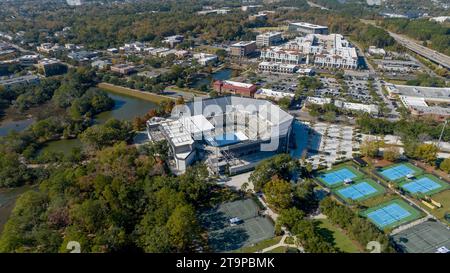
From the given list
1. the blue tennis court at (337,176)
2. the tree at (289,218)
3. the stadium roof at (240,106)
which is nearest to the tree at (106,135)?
the stadium roof at (240,106)

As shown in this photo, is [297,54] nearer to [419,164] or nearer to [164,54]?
[164,54]

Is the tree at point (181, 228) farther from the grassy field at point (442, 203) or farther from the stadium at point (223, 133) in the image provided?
the grassy field at point (442, 203)

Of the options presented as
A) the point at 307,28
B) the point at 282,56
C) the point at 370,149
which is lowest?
the point at 370,149

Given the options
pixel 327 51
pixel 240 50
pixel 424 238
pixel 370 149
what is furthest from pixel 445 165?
pixel 240 50

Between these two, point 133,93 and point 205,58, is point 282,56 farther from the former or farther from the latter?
point 133,93

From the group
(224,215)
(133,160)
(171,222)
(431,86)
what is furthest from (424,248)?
(431,86)

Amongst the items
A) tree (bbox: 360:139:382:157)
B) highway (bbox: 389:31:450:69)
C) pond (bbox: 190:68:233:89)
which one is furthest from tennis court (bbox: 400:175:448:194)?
highway (bbox: 389:31:450:69)

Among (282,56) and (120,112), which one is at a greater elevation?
(282,56)
